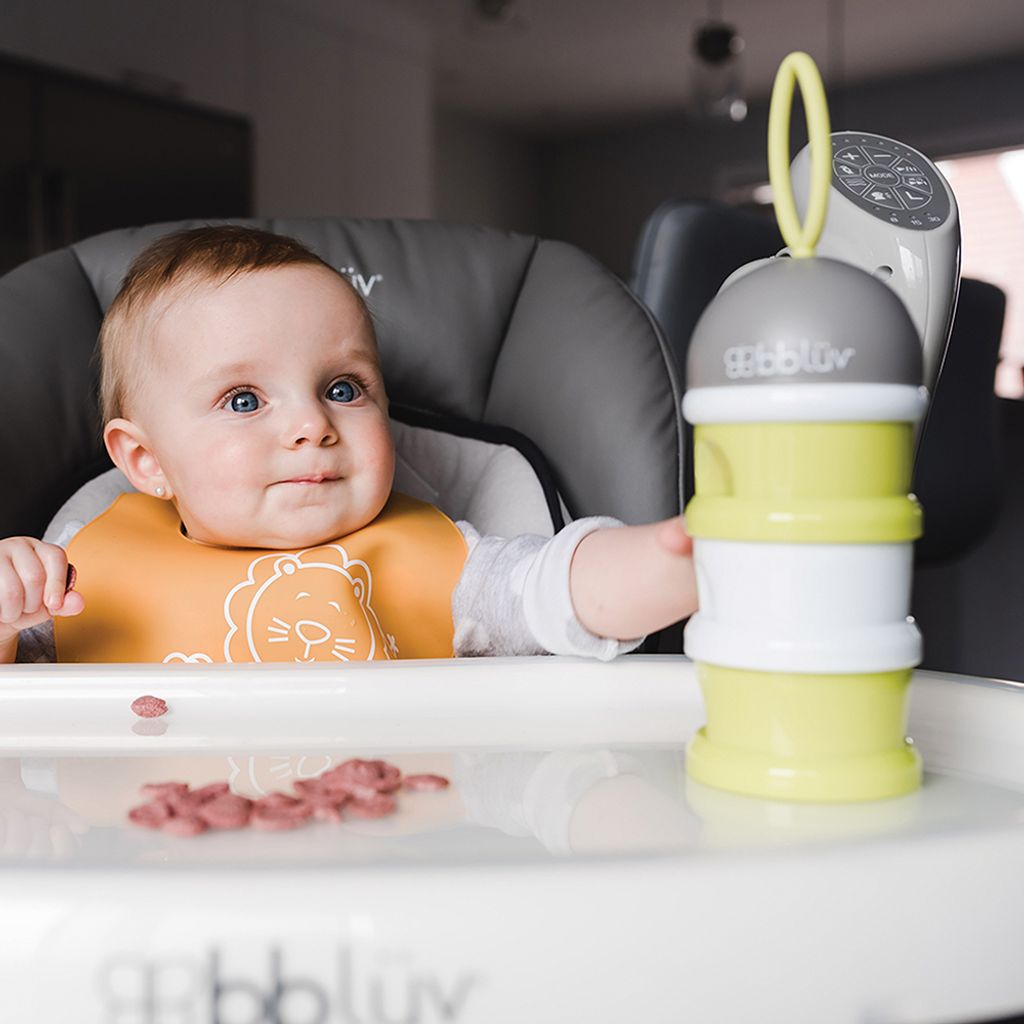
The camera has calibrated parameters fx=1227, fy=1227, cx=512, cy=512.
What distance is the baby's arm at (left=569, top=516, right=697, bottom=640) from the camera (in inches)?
26.2

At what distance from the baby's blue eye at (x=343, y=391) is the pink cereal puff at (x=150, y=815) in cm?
57

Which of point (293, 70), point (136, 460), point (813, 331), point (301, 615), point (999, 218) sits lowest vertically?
point (301, 615)

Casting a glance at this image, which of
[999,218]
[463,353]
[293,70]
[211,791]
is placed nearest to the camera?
[211,791]

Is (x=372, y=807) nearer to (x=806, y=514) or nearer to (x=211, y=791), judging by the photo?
(x=211, y=791)

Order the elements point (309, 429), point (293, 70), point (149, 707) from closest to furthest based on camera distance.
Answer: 1. point (149, 707)
2. point (309, 429)
3. point (293, 70)

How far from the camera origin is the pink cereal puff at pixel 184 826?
44 centimetres

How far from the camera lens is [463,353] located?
1192mm

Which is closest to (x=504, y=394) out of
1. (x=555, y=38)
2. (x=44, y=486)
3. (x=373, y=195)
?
(x=44, y=486)

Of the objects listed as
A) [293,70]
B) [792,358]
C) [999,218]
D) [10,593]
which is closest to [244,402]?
[10,593]

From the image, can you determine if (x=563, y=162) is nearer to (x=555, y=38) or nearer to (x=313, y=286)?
(x=555, y=38)

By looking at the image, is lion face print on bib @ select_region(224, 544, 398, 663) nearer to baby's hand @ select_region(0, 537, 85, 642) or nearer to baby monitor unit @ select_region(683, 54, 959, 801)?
baby's hand @ select_region(0, 537, 85, 642)

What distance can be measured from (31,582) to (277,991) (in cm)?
48

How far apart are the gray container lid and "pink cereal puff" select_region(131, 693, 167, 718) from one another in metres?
0.35

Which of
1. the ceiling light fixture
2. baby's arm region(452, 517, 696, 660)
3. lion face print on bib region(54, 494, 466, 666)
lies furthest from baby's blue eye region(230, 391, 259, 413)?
the ceiling light fixture
